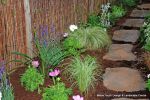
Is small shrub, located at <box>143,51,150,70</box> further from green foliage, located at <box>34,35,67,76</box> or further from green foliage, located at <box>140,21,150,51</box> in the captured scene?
green foliage, located at <box>34,35,67,76</box>

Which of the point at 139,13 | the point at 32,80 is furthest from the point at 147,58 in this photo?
the point at 139,13

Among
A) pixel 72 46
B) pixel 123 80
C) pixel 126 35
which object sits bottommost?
pixel 123 80

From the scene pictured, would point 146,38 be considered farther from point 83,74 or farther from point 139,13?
point 139,13

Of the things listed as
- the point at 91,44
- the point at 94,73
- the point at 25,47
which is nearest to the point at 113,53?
the point at 91,44

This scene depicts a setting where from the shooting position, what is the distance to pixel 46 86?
5.40 meters

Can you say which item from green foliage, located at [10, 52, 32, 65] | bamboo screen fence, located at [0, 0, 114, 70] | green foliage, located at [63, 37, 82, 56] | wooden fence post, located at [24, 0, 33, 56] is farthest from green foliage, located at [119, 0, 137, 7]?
green foliage, located at [10, 52, 32, 65]

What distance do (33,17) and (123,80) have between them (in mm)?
1841

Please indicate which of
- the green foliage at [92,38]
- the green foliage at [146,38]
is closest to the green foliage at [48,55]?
the green foliage at [92,38]

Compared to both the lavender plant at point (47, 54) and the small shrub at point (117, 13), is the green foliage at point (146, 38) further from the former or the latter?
the small shrub at point (117, 13)

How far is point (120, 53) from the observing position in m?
6.89

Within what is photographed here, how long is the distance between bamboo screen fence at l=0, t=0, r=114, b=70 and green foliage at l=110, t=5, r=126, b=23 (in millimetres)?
828

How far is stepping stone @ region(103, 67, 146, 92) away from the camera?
5512mm

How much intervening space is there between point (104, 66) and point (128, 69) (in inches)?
16.6

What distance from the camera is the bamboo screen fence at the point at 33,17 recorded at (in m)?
5.51
